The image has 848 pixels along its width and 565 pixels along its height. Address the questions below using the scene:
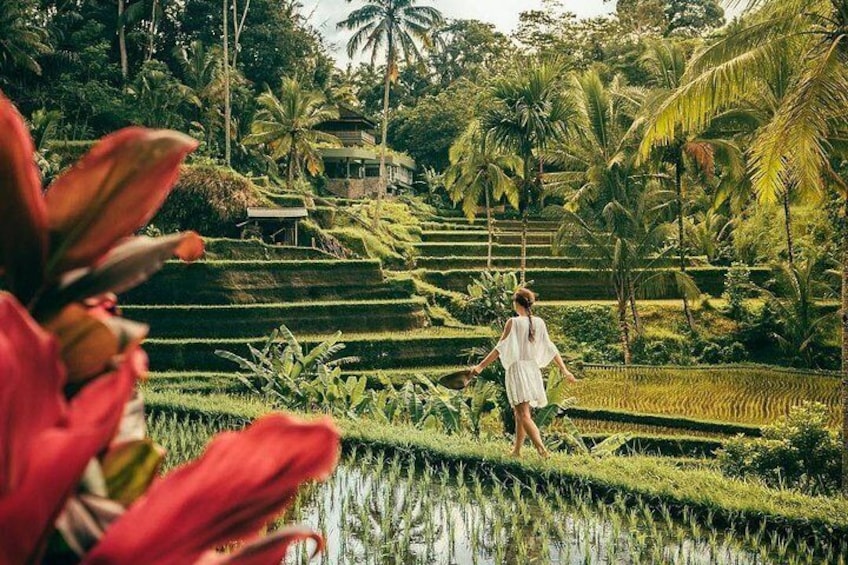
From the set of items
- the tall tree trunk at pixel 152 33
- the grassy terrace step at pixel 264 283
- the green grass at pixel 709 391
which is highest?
the tall tree trunk at pixel 152 33

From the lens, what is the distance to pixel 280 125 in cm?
2956

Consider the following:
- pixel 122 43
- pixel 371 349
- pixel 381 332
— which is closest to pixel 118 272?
pixel 371 349

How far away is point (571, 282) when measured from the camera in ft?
79.1

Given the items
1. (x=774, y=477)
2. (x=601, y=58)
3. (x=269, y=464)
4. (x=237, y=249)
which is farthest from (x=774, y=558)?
(x=601, y=58)

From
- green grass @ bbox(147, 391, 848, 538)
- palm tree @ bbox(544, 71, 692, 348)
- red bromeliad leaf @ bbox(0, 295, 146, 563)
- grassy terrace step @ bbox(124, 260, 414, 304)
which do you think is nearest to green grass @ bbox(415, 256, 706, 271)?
palm tree @ bbox(544, 71, 692, 348)

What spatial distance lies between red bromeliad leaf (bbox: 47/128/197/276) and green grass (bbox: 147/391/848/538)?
4887 mm

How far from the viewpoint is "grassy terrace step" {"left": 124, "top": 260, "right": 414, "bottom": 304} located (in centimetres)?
1892

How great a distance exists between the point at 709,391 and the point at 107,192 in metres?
15.3

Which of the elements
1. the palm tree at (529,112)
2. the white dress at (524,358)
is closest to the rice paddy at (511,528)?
the white dress at (524,358)

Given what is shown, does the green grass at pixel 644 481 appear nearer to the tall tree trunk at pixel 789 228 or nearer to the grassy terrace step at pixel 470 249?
the tall tree trunk at pixel 789 228

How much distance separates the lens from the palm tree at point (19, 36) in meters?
25.8

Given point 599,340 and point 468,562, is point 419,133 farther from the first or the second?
point 468,562

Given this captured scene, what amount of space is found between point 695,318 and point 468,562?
57.7 feet

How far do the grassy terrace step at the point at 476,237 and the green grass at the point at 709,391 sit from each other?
510 inches
